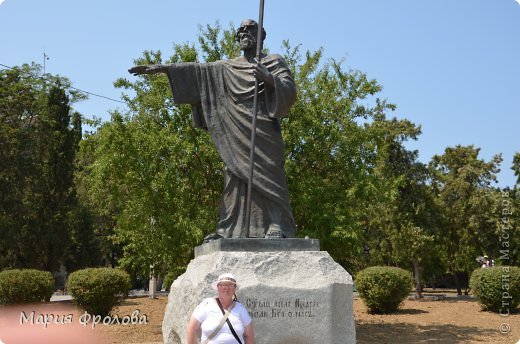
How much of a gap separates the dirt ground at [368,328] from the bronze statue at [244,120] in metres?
6.98

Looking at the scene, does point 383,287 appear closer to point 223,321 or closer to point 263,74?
point 263,74

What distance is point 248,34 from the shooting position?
21.4ft

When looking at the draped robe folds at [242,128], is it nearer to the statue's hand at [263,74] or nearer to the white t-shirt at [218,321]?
the statue's hand at [263,74]

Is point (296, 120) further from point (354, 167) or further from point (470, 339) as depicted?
point (470, 339)

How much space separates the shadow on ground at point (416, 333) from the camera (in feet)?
41.5

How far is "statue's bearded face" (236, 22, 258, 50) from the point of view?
651 cm

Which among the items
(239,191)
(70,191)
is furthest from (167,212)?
(70,191)

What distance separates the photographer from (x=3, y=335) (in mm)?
12578

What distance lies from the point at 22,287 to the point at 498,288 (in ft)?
45.3

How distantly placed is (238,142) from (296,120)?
694cm

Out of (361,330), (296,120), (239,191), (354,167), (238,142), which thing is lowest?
(361,330)

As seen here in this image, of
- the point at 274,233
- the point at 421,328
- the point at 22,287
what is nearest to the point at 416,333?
the point at 421,328

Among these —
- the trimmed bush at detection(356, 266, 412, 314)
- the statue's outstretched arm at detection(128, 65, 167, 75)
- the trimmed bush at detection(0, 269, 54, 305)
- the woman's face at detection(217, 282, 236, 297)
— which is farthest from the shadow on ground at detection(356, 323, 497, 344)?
the woman's face at detection(217, 282, 236, 297)

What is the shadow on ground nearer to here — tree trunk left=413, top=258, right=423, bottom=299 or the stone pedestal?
the stone pedestal
